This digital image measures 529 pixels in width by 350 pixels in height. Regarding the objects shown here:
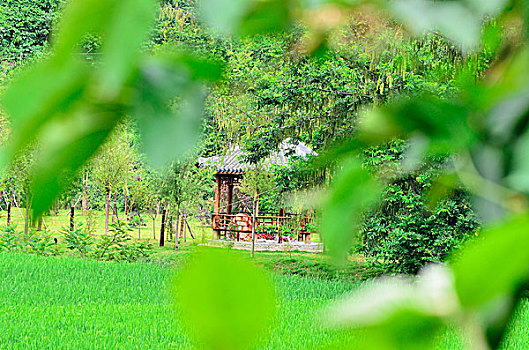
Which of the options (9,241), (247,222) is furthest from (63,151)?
(247,222)

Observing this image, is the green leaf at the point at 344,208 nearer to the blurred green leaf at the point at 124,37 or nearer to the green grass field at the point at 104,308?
the blurred green leaf at the point at 124,37

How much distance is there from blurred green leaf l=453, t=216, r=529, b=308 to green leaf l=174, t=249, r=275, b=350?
0.11 feet

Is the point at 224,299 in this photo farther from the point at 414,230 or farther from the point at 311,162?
the point at 414,230

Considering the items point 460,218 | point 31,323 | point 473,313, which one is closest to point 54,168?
point 473,313

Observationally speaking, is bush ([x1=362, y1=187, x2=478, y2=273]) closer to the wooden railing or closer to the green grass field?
the green grass field

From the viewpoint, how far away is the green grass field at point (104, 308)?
3367 millimetres

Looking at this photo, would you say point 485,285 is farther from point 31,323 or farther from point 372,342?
point 31,323

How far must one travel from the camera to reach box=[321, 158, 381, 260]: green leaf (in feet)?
0.86

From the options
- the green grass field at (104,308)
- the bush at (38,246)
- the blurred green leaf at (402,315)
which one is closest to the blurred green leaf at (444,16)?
the blurred green leaf at (402,315)

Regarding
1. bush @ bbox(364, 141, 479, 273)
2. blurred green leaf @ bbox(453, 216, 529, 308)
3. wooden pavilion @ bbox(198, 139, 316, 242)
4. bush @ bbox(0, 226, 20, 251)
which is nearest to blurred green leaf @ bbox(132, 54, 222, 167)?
blurred green leaf @ bbox(453, 216, 529, 308)

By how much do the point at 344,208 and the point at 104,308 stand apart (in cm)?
434

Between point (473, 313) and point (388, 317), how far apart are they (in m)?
0.02

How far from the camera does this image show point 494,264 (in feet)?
0.30

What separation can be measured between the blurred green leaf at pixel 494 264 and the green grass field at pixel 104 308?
6.45 feet
